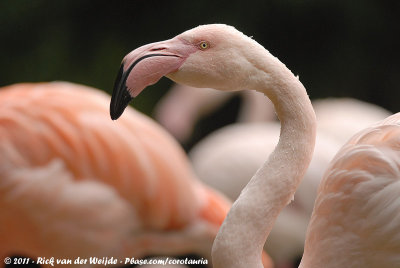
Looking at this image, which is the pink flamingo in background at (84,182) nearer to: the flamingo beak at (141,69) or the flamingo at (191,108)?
the flamingo beak at (141,69)

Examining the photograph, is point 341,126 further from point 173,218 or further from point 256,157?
point 173,218

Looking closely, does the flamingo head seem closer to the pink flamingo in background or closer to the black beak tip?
the black beak tip

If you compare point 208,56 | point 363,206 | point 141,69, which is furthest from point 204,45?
point 363,206

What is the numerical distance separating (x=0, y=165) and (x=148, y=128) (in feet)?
2.63

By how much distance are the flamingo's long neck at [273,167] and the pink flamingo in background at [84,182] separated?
1752 millimetres

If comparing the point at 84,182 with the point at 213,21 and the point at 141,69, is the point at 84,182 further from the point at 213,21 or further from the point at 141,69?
the point at 213,21

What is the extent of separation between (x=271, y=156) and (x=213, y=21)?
4.85 metres

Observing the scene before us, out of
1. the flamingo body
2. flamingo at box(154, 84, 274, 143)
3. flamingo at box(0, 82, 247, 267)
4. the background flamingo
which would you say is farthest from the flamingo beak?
flamingo at box(154, 84, 274, 143)

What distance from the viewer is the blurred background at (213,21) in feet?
21.0

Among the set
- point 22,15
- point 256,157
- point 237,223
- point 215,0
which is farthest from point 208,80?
point 22,15

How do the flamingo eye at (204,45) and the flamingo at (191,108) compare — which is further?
the flamingo at (191,108)

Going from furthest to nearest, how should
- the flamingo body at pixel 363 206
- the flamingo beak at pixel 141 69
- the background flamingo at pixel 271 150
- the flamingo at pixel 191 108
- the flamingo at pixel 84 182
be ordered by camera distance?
the flamingo at pixel 191 108 < the background flamingo at pixel 271 150 < the flamingo at pixel 84 182 < the flamingo body at pixel 363 206 < the flamingo beak at pixel 141 69

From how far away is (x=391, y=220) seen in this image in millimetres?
1717

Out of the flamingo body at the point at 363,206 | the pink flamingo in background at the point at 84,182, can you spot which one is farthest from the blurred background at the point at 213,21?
the flamingo body at the point at 363,206
